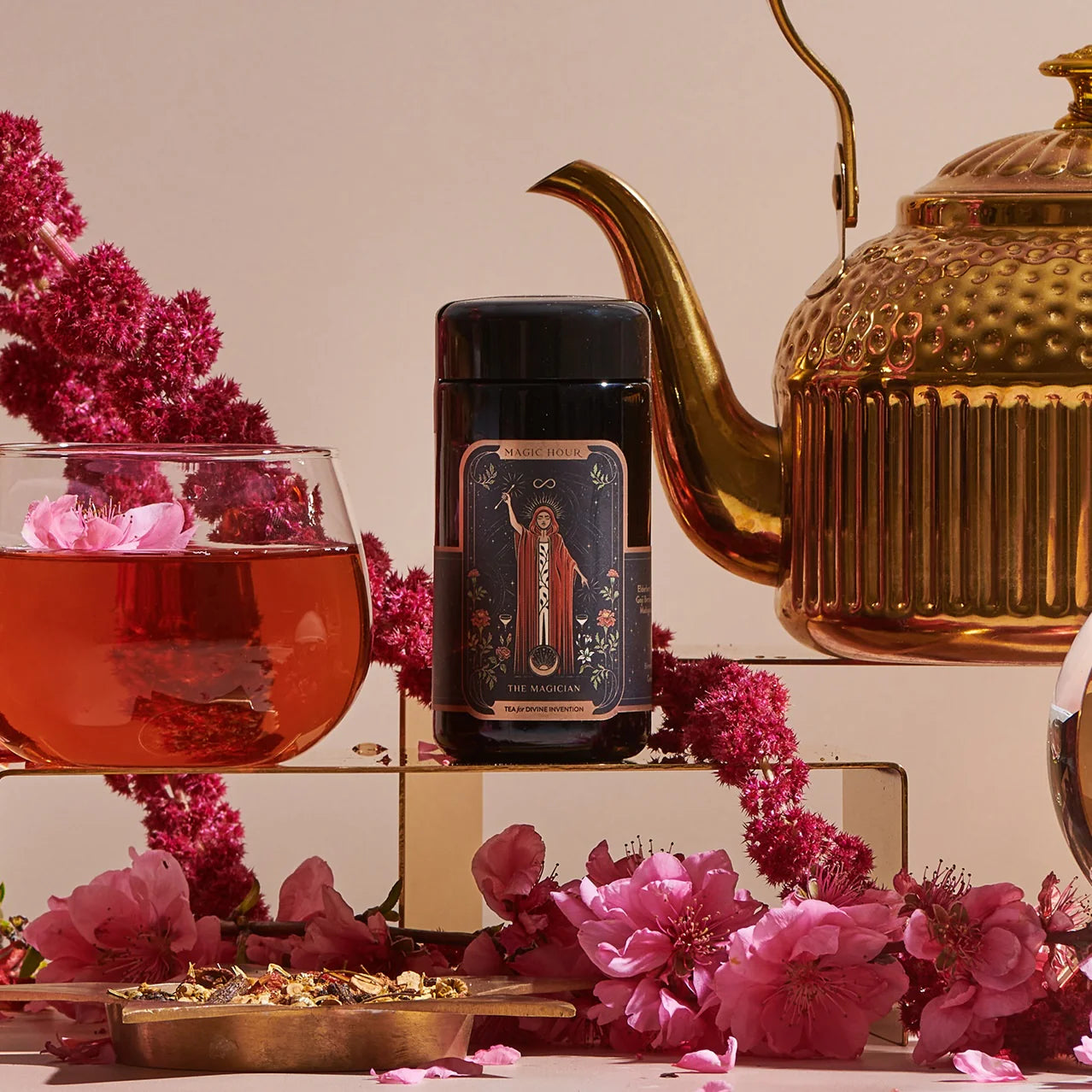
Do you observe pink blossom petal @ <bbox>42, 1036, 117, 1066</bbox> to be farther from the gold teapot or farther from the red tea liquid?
the gold teapot

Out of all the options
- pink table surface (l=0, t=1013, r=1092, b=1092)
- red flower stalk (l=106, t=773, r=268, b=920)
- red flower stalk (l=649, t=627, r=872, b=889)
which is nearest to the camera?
pink table surface (l=0, t=1013, r=1092, b=1092)

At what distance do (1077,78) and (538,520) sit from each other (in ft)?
1.12

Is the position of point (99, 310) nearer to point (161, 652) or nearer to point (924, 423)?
point (161, 652)

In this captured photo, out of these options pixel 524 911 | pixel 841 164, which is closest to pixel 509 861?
pixel 524 911

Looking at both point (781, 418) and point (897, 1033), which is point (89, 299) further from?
point (897, 1033)

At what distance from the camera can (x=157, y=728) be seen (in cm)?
65

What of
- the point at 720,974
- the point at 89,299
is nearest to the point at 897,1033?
the point at 720,974

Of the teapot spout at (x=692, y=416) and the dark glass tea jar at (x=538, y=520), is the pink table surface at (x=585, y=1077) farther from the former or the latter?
the teapot spout at (x=692, y=416)

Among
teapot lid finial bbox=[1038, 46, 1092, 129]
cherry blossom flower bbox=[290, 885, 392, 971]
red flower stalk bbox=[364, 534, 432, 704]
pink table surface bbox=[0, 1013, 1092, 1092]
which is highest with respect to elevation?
teapot lid finial bbox=[1038, 46, 1092, 129]

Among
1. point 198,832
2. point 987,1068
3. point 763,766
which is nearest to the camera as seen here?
point 987,1068

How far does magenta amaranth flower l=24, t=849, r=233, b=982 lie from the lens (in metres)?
0.70

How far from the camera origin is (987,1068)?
624 millimetres

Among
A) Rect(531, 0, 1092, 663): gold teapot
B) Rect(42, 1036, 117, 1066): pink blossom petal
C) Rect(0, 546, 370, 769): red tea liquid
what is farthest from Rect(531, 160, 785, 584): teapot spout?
Rect(42, 1036, 117, 1066): pink blossom petal

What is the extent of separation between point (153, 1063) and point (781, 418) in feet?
1.23
